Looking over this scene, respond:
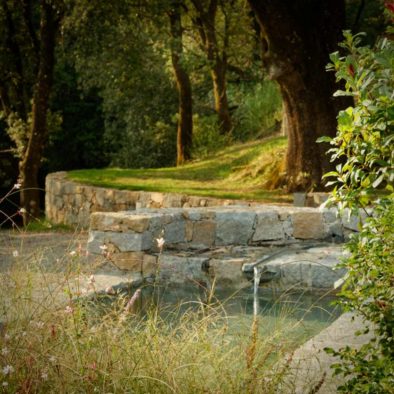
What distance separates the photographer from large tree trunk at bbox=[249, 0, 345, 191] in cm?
1131

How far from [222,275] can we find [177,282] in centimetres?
44

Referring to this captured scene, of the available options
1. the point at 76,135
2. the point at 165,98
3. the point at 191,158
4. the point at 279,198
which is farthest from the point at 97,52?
the point at 76,135

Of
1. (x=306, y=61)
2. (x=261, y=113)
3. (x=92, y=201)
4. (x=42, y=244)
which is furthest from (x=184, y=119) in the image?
(x=42, y=244)

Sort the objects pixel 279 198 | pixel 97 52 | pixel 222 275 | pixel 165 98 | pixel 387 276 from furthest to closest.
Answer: pixel 165 98 < pixel 97 52 < pixel 279 198 < pixel 222 275 < pixel 387 276

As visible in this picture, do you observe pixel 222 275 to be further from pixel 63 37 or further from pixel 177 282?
pixel 63 37

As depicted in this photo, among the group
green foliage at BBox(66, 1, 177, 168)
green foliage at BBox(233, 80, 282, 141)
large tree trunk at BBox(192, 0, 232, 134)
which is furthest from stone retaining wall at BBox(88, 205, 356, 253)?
green foliage at BBox(233, 80, 282, 141)

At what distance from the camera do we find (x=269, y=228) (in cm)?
887

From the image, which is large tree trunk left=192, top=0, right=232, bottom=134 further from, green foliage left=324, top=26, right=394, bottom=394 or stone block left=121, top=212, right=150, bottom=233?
green foliage left=324, top=26, right=394, bottom=394

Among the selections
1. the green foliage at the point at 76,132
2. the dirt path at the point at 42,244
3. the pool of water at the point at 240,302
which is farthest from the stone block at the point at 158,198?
the green foliage at the point at 76,132

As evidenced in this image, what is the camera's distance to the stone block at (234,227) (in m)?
8.81

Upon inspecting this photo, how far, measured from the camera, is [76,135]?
24906 millimetres

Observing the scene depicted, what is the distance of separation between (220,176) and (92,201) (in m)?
2.35

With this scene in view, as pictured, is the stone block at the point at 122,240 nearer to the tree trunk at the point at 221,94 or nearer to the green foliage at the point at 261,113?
the green foliage at the point at 261,113

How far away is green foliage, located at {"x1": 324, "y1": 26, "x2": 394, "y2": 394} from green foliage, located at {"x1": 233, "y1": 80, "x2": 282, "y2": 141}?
635 inches
